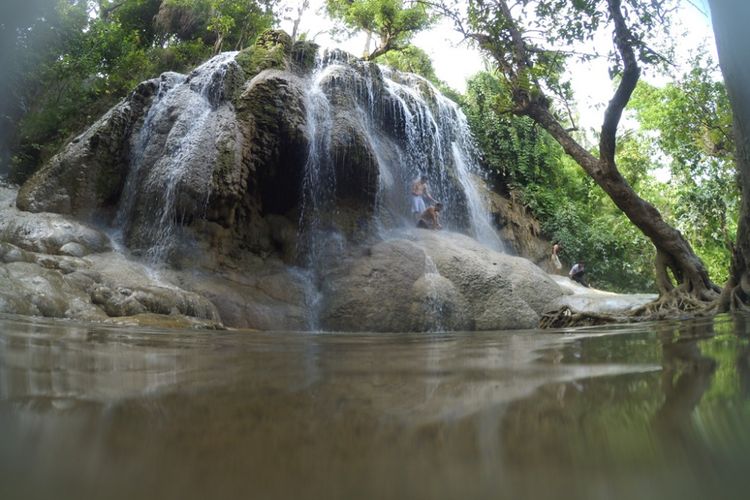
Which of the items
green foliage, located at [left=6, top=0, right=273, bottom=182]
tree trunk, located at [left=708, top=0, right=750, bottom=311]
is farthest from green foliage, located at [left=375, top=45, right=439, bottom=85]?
tree trunk, located at [left=708, top=0, right=750, bottom=311]

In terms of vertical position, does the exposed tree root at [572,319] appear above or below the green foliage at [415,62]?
below

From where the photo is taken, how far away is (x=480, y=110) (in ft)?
55.3

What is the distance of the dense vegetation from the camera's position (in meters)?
12.3

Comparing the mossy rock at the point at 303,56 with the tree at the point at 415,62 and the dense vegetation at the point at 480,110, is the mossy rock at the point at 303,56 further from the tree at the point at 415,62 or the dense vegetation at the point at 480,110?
the tree at the point at 415,62

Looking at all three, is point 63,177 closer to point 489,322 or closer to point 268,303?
point 268,303

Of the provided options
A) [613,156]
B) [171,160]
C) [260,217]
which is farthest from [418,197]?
[171,160]

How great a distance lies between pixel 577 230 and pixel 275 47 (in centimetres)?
1102

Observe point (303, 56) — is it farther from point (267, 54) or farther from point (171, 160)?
point (171, 160)

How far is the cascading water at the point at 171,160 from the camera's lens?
8.05m

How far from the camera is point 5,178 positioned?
12.5 m

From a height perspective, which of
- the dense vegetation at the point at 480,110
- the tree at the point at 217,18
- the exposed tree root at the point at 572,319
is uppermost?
the tree at the point at 217,18

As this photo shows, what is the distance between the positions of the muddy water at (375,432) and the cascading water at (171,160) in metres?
6.95

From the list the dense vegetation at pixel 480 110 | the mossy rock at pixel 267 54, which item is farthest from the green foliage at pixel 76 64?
the mossy rock at pixel 267 54

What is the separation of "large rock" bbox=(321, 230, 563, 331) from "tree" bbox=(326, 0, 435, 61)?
1155cm
